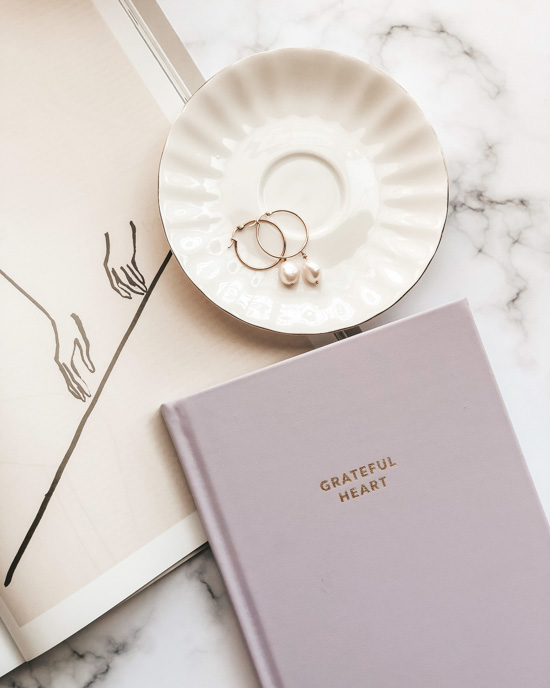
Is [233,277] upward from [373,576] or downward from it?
upward

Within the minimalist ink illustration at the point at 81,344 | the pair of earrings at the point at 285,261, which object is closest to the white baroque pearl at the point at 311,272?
the pair of earrings at the point at 285,261

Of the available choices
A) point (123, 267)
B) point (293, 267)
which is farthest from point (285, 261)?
point (123, 267)

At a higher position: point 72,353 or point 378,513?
point 72,353

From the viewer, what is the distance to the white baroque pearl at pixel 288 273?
0.44 meters

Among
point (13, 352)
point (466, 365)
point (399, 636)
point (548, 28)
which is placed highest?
point (548, 28)

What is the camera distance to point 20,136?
428 mm

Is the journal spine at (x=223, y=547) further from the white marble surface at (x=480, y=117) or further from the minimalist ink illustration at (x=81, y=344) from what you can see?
the white marble surface at (x=480, y=117)

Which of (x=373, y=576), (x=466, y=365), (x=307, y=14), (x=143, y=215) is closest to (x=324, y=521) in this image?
(x=373, y=576)

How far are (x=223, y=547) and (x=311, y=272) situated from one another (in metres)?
0.21

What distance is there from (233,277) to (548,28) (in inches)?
14.0

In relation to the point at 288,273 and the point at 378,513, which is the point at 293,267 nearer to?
the point at 288,273

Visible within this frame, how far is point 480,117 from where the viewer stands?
51 cm

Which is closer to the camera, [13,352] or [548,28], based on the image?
[13,352]

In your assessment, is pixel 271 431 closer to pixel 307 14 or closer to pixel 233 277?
pixel 233 277
